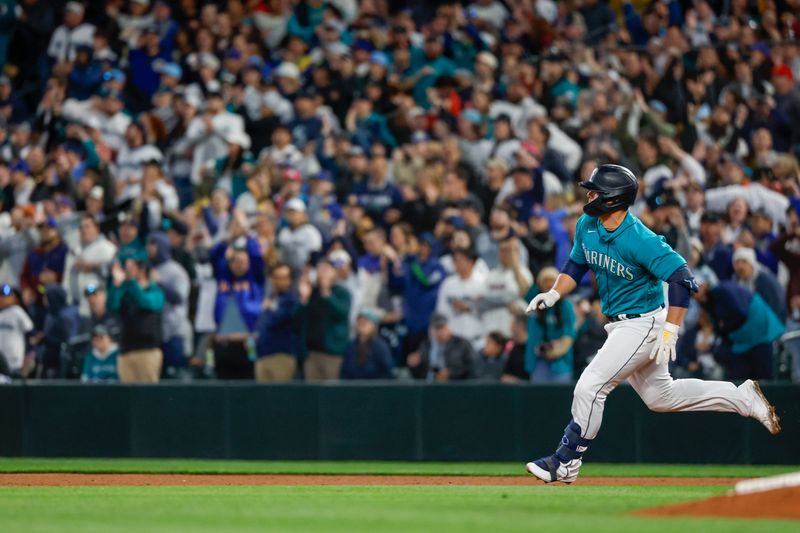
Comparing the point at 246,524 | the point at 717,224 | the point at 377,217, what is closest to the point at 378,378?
the point at 377,217

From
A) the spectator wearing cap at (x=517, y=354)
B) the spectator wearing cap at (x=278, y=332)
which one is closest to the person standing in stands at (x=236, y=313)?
the spectator wearing cap at (x=278, y=332)

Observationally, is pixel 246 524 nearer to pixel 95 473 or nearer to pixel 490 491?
pixel 490 491

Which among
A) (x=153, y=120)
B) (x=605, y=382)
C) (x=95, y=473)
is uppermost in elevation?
(x=153, y=120)

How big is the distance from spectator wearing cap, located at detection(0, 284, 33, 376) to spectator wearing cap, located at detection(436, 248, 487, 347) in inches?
182

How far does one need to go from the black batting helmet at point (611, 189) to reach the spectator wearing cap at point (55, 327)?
311 inches

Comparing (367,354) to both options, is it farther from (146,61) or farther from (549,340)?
(146,61)

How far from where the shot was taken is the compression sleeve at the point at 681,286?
30.3 ft

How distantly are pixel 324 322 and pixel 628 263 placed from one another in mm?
5730

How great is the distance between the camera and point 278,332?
14812mm

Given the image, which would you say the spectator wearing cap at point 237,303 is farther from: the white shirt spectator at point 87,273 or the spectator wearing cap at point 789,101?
the spectator wearing cap at point 789,101

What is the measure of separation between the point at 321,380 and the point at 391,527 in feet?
25.8

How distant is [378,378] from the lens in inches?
580

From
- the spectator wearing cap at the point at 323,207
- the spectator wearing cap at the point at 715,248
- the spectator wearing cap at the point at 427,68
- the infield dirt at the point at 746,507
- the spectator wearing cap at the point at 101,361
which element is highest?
the spectator wearing cap at the point at 427,68

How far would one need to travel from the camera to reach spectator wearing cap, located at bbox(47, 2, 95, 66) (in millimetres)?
20484
